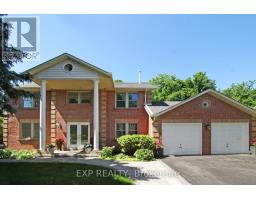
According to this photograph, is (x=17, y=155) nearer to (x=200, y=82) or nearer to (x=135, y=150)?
(x=135, y=150)

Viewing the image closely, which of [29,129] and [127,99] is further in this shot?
[127,99]

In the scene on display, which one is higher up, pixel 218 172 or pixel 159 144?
pixel 159 144

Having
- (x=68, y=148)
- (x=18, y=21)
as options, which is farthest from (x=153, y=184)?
(x=68, y=148)

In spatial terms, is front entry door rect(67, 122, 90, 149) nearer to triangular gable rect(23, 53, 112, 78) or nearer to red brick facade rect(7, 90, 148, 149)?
red brick facade rect(7, 90, 148, 149)

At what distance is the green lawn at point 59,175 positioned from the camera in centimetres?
1043

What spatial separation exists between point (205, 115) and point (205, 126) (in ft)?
2.50

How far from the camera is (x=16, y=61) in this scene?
14.6 metres

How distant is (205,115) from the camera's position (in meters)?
20.2

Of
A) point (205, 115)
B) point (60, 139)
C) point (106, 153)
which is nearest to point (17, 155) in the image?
point (60, 139)

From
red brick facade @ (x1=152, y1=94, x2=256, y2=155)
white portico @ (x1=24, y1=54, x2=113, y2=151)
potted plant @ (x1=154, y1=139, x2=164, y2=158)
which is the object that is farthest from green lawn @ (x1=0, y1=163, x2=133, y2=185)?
red brick facade @ (x1=152, y1=94, x2=256, y2=155)

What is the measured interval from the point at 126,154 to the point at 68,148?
4.92m

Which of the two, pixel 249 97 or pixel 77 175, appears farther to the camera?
pixel 249 97

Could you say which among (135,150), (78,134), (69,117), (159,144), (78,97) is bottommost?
(135,150)
